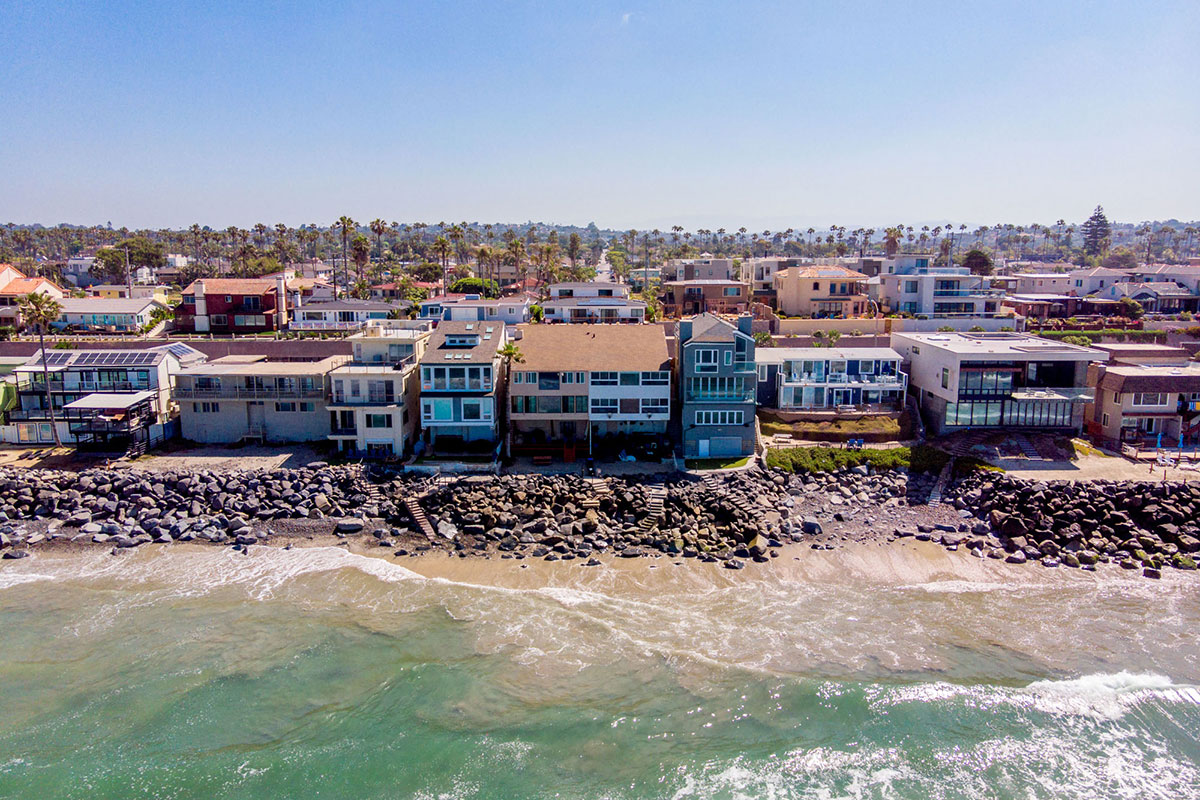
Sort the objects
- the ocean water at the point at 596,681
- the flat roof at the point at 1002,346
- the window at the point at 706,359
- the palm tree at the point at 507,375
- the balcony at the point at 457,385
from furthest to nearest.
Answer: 1. the flat roof at the point at 1002,346
2. the palm tree at the point at 507,375
3. the balcony at the point at 457,385
4. the window at the point at 706,359
5. the ocean water at the point at 596,681

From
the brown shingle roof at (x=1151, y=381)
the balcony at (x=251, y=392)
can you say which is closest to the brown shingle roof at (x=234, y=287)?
the balcony at (x=251, y=392)

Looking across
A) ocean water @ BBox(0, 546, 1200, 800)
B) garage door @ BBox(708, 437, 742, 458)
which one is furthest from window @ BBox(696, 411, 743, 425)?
ocean water @ BBox(0, 546, 1200, 800)

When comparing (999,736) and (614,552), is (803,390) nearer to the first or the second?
(614,552)

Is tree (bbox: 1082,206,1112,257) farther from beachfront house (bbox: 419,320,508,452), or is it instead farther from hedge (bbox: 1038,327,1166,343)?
beachfront house (bbox: 419,320,508,452)

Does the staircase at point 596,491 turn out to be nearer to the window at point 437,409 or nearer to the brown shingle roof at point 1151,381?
the window at point 437,409

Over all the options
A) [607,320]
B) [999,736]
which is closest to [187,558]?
[999,736]

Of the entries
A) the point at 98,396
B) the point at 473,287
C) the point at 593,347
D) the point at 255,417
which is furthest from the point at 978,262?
the point at 98,396
